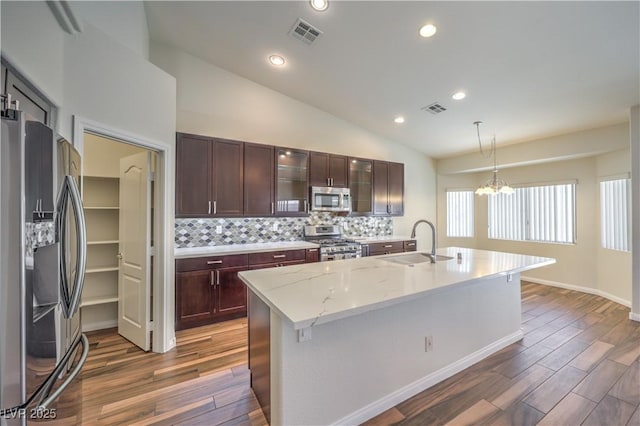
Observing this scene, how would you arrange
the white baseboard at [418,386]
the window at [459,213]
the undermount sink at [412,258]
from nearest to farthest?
the white baseboard at [418,386], the undermount sink at [412,258], the window at [459,213]

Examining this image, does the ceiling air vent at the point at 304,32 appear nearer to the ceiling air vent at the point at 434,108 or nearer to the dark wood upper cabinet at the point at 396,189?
the ceiling air vent at the point at 434,108

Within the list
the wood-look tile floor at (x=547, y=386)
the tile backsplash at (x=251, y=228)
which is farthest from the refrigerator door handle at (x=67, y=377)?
the tile backsplash at (x=251, y=228)

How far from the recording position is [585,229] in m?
4.57

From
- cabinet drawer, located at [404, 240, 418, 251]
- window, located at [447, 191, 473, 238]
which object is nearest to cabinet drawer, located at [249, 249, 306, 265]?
cabinet drawer, located at [404, 240, 418, 251]

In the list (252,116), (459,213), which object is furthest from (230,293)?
(459,213)

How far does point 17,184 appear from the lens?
961mm

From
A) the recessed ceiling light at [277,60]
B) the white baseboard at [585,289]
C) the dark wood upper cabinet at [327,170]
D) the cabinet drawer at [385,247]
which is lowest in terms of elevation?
the white baseboard at [585,289]

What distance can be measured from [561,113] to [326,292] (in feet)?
14.0

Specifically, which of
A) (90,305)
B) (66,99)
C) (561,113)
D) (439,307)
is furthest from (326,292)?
→ (561,113)

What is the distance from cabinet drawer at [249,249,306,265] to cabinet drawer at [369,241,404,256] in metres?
1.35

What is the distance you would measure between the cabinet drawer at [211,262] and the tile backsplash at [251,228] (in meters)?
0.60

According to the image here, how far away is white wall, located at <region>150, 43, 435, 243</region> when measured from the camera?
11.7 ft

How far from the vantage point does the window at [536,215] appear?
4.79 metres

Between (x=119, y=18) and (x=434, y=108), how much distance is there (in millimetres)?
3850
